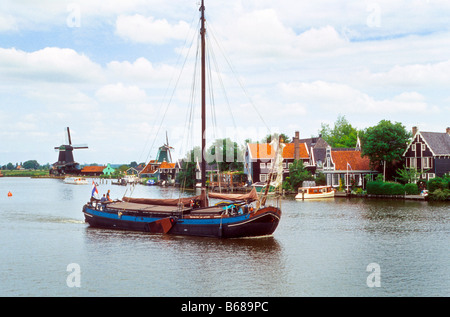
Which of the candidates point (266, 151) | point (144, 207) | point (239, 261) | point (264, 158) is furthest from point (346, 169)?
point (239, 261)

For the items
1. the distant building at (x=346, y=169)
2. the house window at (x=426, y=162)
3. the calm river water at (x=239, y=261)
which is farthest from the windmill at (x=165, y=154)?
the calm river water at (x=239, y=261)

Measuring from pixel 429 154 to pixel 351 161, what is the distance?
1552cm

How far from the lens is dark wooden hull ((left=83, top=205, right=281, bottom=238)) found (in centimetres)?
4009

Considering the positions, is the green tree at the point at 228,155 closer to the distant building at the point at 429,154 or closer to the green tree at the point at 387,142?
the green tree at the point at 387,142

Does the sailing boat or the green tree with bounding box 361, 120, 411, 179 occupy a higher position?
the green tree with bounding box 361, 120, 411, 179

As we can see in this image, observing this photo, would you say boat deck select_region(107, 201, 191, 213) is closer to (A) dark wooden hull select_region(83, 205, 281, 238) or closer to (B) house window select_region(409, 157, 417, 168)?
(A) dark wooden hull select_region(83, 205, 281, 238)

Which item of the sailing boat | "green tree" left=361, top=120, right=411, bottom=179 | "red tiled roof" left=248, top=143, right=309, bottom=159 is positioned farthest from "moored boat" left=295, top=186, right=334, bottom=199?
the sailing boat

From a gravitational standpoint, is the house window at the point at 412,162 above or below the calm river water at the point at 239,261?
above

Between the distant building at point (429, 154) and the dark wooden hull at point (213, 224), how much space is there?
50.0 meters

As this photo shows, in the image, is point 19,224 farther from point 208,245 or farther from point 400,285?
point 400,285

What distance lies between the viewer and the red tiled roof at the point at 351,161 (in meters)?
93.2

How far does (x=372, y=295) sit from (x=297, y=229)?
2117 centimetres

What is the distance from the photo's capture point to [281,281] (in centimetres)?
2820

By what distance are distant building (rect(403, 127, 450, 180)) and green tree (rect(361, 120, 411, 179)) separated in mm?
1795
